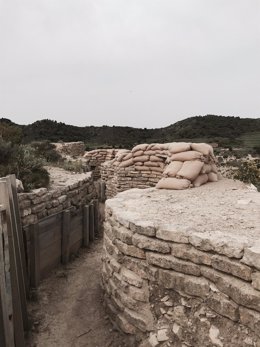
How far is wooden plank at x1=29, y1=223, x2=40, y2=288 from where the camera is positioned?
521 centimetres

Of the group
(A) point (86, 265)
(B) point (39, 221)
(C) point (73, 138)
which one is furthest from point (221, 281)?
(C) point (73, 138)

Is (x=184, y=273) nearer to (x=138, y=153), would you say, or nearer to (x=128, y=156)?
(x=138, y=153)

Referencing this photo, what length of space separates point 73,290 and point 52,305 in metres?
0.48

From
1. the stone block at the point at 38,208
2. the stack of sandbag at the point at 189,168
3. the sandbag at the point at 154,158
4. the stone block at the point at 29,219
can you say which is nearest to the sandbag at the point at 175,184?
the stack of sandbag at the point at 189,168

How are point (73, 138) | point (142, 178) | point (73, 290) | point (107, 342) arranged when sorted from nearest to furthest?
1. point (107, 342)
2. point (73, 290)
3. point (142, 178)
4. point (73, 138)

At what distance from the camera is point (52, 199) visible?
20.8 feet

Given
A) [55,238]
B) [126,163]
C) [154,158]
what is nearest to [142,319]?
[55,238]

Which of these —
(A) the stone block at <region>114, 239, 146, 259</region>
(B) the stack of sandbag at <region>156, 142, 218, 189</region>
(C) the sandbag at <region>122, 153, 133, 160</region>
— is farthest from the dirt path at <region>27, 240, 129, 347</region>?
(C) the sandbag at <region>122, 153, 133, 160</region>

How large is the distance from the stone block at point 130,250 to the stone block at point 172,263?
0.36 ft

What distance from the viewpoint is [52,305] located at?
5.05 meters

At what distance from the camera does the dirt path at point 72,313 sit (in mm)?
4270

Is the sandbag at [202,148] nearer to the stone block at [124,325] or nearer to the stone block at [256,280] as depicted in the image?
the stone block at [124,325]

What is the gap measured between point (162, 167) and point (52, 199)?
4.32 meters

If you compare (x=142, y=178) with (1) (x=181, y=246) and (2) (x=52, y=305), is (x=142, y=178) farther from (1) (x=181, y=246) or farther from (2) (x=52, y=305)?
(1) (x=181, y=246)
